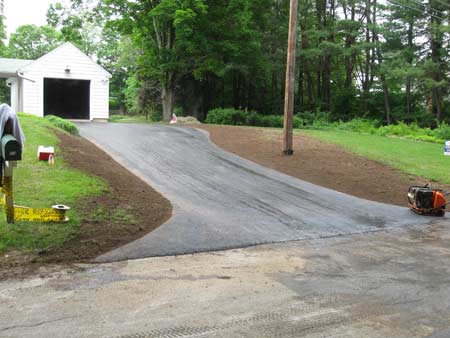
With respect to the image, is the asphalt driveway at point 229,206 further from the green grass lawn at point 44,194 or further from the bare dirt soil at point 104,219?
the green grass lawn at point 44,194

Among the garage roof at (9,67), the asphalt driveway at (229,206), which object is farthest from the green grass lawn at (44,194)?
the garage roof at (9,67)

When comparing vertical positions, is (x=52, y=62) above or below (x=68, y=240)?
above

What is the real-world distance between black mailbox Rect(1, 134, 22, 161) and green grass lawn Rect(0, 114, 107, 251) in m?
1.00

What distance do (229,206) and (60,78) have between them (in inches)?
786

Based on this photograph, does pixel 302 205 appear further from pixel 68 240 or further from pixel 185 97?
pixel 185 97

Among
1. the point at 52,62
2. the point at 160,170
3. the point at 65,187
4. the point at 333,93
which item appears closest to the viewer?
the point at 65,187

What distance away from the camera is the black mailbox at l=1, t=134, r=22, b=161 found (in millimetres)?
5773

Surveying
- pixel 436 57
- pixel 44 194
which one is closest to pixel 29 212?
pixel 44 194

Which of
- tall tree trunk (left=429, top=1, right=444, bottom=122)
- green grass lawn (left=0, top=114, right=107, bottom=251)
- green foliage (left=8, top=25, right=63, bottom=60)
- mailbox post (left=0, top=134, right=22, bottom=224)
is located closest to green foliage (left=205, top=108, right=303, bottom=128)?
tall tree trunk (left=429, top=1, right=444, bottom=122)

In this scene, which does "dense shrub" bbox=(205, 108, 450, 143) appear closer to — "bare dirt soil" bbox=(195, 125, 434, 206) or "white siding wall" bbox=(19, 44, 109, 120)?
Answer: "white siding wall" bbox=(19, 44, 109, 120)

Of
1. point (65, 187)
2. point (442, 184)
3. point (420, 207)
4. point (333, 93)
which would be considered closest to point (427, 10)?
point (333, 93)

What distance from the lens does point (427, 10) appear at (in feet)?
105

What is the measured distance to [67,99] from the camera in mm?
31828

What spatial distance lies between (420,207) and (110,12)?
25.9 metres
